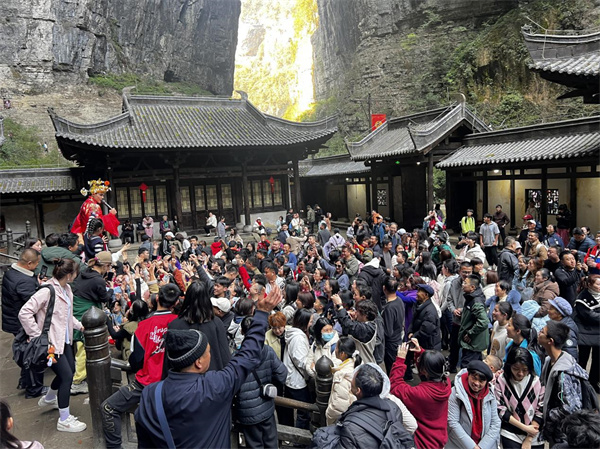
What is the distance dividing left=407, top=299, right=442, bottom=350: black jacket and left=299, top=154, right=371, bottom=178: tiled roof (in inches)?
726

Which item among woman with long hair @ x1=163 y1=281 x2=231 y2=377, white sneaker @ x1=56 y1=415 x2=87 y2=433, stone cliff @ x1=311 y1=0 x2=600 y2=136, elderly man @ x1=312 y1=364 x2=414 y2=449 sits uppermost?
stone cliff @ x1=311 y1=0 x2=600 y2=136

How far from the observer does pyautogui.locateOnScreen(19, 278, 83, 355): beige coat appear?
4.21m

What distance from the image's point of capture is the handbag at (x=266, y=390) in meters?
3.31

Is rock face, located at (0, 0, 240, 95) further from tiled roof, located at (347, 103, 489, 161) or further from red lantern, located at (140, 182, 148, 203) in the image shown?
tiled roof, located at (347, 103, 489, 161)

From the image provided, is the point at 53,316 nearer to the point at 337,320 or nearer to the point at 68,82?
the point at 337,320

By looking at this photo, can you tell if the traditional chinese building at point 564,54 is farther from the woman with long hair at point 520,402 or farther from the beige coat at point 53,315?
the beige coat at point 53,315

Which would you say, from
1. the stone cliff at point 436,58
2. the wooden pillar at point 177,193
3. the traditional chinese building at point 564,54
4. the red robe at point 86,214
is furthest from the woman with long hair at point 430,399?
the stone cliff at point 436,58

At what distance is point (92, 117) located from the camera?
39.1 meters

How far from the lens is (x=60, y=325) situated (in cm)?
438

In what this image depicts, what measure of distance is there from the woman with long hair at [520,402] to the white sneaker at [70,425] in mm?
4217

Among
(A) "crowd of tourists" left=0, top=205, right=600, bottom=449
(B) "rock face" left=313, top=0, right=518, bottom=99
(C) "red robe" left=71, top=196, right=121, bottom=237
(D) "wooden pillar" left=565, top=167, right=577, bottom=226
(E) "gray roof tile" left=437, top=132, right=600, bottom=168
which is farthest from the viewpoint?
(B) "rock face" left=313, top=0, right=518, bottom=99

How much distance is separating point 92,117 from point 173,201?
24232 mm

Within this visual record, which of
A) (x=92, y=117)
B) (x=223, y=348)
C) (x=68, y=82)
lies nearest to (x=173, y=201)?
(x=223, y=348)

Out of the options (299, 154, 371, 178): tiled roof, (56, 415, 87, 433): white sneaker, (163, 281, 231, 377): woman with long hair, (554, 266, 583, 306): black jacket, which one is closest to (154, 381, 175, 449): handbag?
(163, 281, 231, 377): woman with long hair
